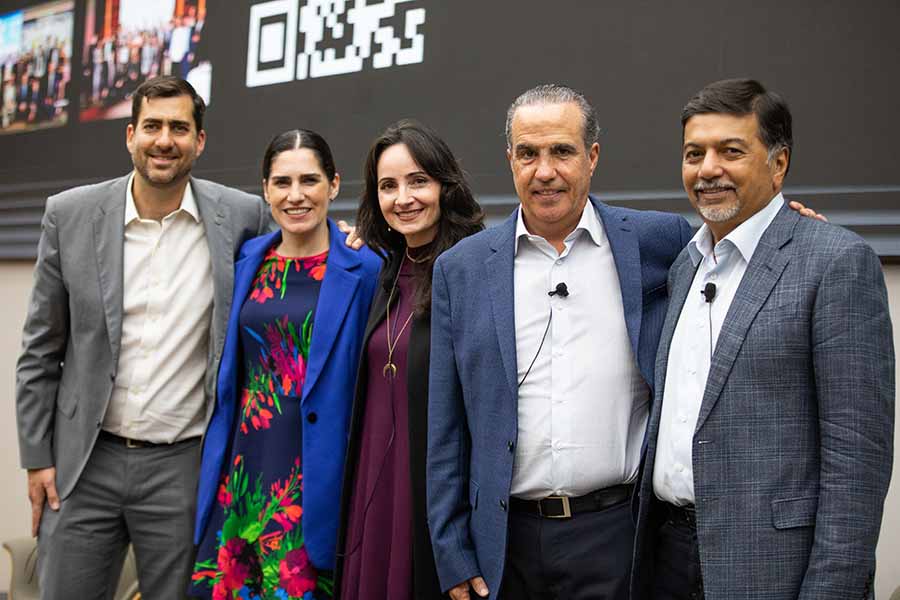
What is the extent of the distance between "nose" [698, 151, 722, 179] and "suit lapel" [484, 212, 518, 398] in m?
0.52

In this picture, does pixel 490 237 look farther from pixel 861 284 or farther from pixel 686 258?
pixel 861 284

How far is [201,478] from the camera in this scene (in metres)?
2.75

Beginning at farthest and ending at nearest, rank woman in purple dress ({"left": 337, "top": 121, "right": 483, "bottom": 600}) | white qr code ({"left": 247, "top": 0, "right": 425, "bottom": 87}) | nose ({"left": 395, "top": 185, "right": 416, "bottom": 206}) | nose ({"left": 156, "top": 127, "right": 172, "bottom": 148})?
white qr code ({"left": 247, "top": 0, "right": 425, "bottom": 87})
nose ({"left": 156, "top": 127, "right": 172, "bottom": 148})
nose ({"left": 395, "top": 185, "right": 416, "bottom": 206})
woman in purple dress ({"left": 337, "top": 121, "right": 483, "bottom": 600})

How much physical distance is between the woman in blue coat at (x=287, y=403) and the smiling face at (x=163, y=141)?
0.96 ft

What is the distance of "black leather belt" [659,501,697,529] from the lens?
186 cm

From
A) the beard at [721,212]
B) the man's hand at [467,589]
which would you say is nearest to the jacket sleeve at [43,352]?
the man's hand at [467,589]

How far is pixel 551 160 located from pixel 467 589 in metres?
→ 1.02

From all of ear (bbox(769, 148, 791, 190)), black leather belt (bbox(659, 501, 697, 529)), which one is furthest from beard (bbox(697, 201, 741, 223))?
black leather belt (bbox(659, 501, 697, 529))

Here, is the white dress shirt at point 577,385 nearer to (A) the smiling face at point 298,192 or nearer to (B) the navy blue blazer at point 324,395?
(B) the navy blue blazer at point 324,395

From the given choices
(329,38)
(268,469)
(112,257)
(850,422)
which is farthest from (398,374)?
(329,38)

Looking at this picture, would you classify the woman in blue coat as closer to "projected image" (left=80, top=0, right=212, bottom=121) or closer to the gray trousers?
the gray trousers

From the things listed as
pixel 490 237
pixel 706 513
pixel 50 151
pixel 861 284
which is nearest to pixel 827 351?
pixel 861 284

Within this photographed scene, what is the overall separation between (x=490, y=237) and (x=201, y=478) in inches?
47.2

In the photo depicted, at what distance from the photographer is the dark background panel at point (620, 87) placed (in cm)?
276
